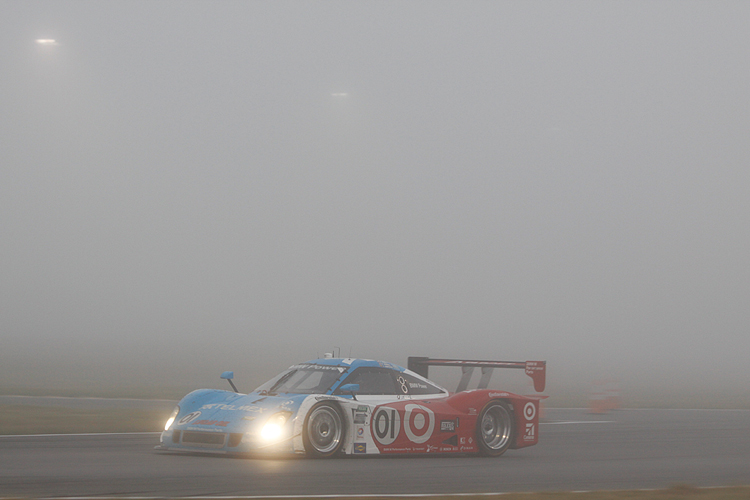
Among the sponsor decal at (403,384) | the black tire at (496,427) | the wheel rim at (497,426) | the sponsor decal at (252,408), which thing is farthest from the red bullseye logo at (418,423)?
the sponsor decal at (252,408)

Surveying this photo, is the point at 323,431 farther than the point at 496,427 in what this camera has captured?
No

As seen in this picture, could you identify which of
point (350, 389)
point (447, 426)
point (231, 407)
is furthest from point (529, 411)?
point (231, 407)

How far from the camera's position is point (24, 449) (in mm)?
11094

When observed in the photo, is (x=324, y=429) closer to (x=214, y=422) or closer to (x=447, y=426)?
(x=214, y=422)

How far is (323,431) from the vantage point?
10.5 metres

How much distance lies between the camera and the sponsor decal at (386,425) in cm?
1088

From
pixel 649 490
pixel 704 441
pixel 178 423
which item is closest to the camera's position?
pixel 649 490

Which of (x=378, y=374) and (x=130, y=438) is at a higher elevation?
(x=378, y=374)

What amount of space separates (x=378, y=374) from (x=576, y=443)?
4428 mm

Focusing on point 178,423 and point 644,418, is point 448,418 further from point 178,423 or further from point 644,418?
point 644,418

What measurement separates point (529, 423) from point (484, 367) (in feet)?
3.59

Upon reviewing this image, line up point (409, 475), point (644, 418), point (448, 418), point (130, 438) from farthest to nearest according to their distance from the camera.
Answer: point (644, 418) < point (130, 438) < point (448, 418) < point (409, 475)

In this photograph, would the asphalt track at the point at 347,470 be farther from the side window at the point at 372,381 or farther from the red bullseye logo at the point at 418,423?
the side window at the point at 372,381

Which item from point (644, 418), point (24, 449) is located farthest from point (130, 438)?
point (644, 418)
